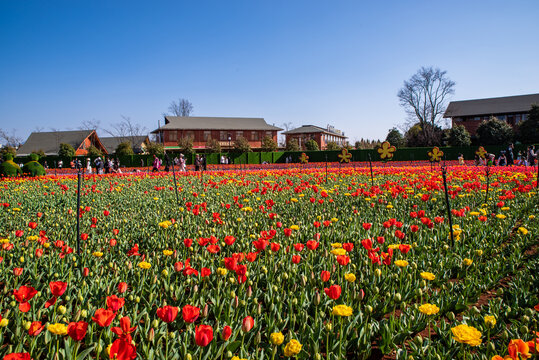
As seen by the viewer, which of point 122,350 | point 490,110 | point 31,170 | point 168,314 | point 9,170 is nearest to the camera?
point 122,350

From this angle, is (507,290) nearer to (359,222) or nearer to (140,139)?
(359,222)

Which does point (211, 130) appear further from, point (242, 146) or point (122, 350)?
point (122, 350)

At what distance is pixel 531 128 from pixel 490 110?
19.4 metres

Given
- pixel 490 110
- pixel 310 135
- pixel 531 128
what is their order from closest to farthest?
pixel 531 128
pixel 490 110
pixel 310 135

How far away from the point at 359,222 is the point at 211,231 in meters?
2.15

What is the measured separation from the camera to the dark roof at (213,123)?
191 feet

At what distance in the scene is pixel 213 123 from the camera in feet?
203

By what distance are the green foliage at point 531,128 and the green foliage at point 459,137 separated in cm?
637

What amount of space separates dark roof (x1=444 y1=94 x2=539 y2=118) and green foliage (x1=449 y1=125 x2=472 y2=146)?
1955 cm

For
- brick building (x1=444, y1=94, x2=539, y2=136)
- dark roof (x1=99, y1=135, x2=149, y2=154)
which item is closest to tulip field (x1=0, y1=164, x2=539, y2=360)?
brick building (x1=444, y1=94, x2=539, y2=136)

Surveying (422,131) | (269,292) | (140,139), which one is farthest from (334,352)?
(140,139)

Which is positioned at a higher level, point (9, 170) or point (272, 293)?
point (9, 170)

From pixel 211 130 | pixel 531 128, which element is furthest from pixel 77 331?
pixel 211 130

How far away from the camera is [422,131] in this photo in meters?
55.6
